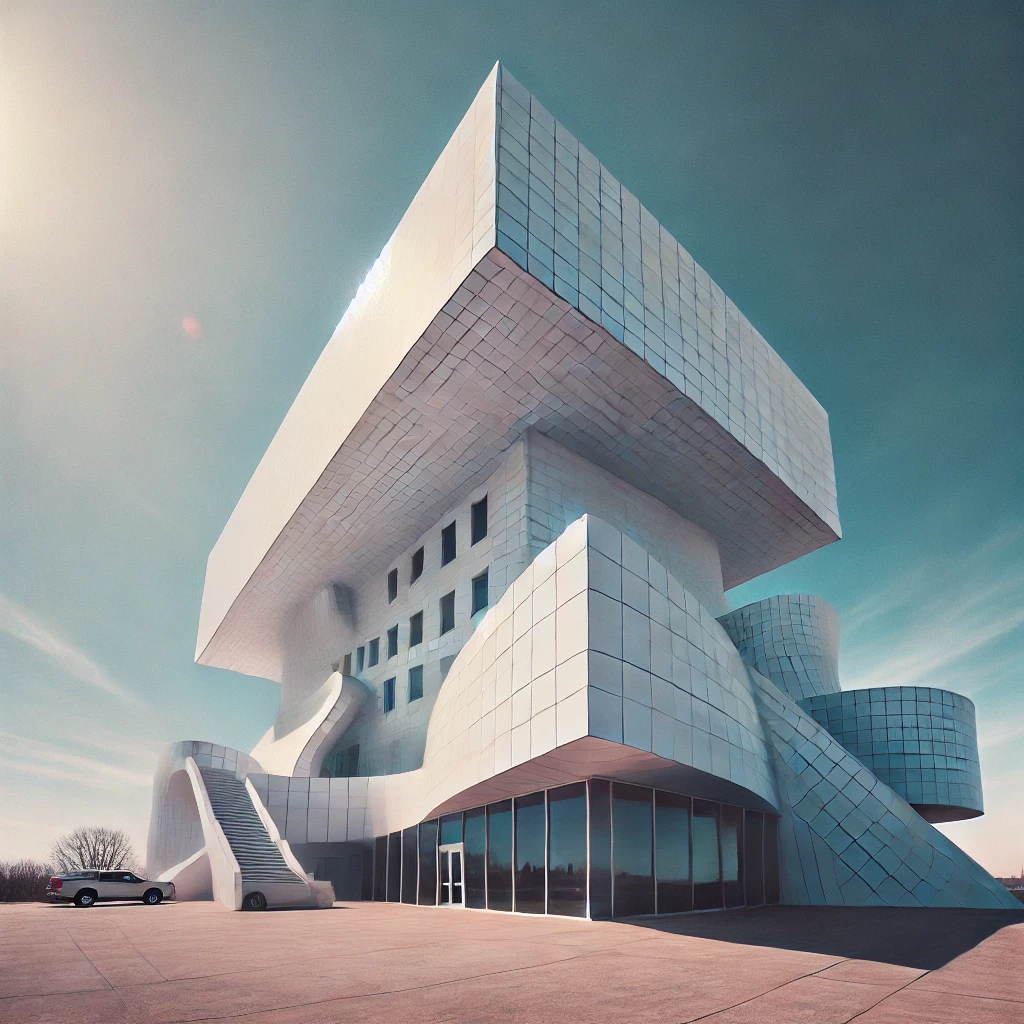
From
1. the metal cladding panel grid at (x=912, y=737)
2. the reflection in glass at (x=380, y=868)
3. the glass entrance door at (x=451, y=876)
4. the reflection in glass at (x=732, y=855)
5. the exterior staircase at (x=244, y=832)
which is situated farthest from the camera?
the metal cladding panel grid at (x=912, y=737)

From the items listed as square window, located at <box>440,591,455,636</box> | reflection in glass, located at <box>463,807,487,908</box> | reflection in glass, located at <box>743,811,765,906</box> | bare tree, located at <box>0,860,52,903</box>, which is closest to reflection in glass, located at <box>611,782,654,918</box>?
reflection in glass, located at <box>743,811,765,906</box>

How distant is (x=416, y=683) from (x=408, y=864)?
839 centimetres

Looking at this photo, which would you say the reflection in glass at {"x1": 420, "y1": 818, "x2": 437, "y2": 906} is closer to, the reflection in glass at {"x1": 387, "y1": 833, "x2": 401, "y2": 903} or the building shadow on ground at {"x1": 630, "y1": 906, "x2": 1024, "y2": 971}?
the reflection in glass at {"x1": 387, "y1": 833, "x2": 401, "y2": 903}

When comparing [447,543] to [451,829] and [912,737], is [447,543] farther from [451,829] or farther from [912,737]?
[912,737]

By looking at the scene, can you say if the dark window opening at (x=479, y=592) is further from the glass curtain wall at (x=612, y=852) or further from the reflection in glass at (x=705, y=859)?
the reflection in glass at (x=705, y=859)

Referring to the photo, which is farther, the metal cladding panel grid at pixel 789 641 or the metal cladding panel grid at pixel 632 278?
the metal cladding panel grid at pixel 789 641

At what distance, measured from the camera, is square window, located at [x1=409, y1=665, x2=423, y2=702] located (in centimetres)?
3303

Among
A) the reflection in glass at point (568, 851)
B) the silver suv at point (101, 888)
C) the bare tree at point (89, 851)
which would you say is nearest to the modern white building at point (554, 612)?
the reflection in glass at point (568, 851)

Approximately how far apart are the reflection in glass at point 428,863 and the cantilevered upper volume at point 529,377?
1288cm

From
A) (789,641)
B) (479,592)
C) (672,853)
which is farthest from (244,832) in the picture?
(789,641)

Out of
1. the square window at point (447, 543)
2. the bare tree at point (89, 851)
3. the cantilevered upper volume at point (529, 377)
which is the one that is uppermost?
the cantilevered upper volume at point (529, 377)

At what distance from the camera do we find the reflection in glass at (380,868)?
28.3 meters

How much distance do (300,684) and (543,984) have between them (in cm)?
4275

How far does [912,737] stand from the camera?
34.1 meters
